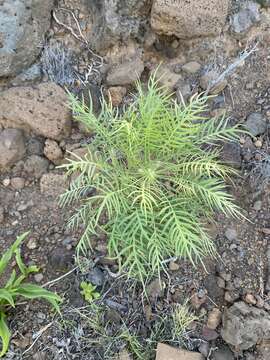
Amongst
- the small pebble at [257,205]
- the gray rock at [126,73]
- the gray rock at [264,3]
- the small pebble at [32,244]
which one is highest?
the gray rock at [264,3]

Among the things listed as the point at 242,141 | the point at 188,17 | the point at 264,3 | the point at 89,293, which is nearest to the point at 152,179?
the point at 89,293

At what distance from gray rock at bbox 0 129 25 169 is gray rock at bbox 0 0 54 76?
322 millimetres

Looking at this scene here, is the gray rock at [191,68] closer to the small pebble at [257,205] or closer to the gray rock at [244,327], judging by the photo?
the small pebble at [257,205]

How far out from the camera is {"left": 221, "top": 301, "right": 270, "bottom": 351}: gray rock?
6.18ft

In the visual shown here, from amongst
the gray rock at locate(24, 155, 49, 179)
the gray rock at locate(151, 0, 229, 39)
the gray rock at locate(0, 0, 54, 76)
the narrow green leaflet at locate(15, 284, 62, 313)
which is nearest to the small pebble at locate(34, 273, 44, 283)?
the narrow green leaflet at locate(15, 284, 62, 313)

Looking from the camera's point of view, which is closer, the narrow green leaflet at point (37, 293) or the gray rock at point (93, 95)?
the narrow green leaflet at point (37, 293)

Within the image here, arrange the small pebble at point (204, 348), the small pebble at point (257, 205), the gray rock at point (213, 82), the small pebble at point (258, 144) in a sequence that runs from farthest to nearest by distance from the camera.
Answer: the gray rock at point (213, 82)
the small pebble at point (258, 144)
the small pebble at point (257, 205)
the small pebble at point (204, 348)

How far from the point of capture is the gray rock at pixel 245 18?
8.20 ft

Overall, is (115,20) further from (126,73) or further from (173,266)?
(173,266)

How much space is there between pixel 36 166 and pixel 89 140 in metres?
0.29

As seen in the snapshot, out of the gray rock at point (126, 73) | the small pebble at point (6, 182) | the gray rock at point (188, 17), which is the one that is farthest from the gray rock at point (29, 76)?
the gray rock at point (188, 17)

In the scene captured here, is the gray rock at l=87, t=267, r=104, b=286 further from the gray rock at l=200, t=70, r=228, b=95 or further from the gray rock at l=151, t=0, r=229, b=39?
the gray rock at l=151, t=0, r=229, b=39

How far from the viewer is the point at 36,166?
7.80 ft

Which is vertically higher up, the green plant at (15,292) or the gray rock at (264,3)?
the gray rock at (264,3)
